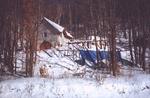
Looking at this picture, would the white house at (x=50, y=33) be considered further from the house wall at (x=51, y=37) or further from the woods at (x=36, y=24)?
the woods at (x=36, y=24)

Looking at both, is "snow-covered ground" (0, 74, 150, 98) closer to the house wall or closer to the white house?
the house wall

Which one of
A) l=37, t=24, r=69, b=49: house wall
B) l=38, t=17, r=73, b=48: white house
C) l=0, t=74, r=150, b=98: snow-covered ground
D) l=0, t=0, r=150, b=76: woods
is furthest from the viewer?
l=38, t=17, r=73, b=48: white house

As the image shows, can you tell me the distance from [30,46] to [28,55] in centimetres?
191

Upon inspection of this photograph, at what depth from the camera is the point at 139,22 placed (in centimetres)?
4434

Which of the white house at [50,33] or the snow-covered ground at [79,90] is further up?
the white house at [50,33]

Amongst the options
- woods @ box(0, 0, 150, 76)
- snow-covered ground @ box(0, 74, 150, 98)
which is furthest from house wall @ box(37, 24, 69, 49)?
snow-covered ground @ box(0, 74, 150, 98)

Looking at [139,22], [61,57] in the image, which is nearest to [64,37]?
[61,57]

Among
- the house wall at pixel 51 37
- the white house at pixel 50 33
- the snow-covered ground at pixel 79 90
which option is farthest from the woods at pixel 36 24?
the white house at pixel 50 33

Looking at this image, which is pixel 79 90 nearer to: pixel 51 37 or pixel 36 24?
pixel 36 24

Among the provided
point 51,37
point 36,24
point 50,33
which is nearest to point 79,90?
point 36,24

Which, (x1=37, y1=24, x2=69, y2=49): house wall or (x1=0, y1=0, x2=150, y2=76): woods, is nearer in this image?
(x1=0, y1=0, x2=150, y2=76): woods

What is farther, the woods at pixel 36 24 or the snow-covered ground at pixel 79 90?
the woods at pixel 36 24

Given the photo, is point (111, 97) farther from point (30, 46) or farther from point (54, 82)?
point (30, 46)

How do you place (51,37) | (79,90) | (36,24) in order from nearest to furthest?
(79,90)
(36,24)
(51,37)
